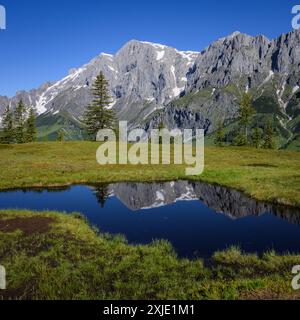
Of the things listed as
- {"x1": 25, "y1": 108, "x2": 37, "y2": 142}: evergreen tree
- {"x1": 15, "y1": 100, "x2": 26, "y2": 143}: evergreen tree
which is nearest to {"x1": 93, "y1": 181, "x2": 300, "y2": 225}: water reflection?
{"x1": 25, "y1": 108, "x2": 37, "y2": 142}: evergreen tree

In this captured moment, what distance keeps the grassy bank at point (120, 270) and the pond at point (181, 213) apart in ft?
5.82

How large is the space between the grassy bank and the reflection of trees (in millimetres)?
11264

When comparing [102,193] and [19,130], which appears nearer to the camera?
[102,193]

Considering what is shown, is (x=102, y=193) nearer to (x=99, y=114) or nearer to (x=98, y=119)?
(x=98, y=119)

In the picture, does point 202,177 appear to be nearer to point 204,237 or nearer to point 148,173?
point 148,173

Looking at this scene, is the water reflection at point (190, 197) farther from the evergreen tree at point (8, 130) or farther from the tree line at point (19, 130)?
the evergreen tree at point (8, 130)

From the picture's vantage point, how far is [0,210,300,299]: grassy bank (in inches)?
543

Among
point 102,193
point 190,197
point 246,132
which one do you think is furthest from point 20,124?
point 190,197

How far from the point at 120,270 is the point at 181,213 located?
12879 millimetres

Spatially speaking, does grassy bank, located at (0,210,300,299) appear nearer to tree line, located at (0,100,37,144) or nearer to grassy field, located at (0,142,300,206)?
grassy field, located at (0,142,300,206)

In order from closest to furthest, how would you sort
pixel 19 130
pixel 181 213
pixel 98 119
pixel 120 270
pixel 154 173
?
pixel 120 270 < pixel 181 213 < pixel 154 173 < pixel 98 119 < pixel 19 130

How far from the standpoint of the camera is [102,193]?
37031mm

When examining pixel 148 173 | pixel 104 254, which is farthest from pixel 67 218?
pixel 148 173

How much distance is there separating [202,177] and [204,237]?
74.1ft
